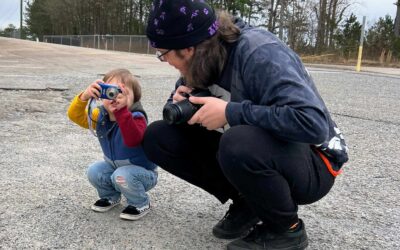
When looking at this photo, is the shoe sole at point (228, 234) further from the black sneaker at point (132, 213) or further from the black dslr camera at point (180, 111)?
the black dslr camera at point (180, 111)

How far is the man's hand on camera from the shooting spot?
70.1 inches

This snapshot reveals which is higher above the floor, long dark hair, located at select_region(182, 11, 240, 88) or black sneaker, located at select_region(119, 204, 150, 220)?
long dark hair, located at select_region(182, 11, 240, 88)

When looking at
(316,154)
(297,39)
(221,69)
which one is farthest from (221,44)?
(297,39)

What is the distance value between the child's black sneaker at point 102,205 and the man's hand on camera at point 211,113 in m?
0.78

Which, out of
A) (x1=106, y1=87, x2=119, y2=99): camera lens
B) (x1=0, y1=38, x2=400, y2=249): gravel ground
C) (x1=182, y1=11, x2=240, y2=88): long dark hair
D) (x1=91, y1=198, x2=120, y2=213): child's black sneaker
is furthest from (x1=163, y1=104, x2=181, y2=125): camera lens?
(x1=91, y1=198, x2=120, y2=213): child's black sneaker

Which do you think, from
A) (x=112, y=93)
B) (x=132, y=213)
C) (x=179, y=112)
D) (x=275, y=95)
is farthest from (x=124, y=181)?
(x=275, y=95)

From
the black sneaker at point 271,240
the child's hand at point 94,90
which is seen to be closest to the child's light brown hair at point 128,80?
the child's hand at point 94,90

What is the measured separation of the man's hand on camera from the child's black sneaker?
777 mm

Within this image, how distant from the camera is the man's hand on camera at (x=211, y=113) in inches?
70.1

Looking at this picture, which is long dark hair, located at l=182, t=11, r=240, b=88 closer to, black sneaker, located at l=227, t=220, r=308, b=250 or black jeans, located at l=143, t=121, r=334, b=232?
black jeans, located at l=143, t=121, r=334, b=232

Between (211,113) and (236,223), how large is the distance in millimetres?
575

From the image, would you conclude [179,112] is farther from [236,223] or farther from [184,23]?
[236,223]

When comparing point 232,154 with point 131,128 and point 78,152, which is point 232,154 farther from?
point 78,152

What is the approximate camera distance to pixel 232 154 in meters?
1.73
